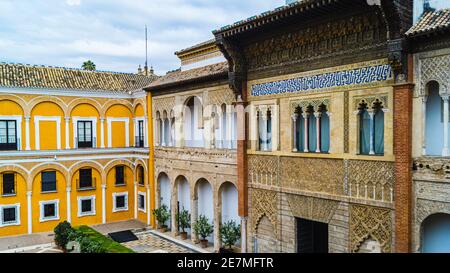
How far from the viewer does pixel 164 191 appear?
63.5 feet

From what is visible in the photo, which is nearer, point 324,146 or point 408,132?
point 408,132

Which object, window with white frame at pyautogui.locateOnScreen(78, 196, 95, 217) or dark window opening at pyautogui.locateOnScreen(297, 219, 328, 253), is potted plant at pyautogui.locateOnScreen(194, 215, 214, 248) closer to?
dark window opening at pyautogui.locateOnScreen(297, 219, 328, 253)

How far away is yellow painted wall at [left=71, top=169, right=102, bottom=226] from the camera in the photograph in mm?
19781

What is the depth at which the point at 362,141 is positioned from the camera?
10.1 m

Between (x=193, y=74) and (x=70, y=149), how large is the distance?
7879mm

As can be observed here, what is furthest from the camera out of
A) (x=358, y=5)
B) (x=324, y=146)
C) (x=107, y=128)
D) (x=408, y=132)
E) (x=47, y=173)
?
(x=107, y=128)

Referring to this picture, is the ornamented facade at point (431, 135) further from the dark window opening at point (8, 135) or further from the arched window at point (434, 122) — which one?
the dark window opening at point (8, 135)

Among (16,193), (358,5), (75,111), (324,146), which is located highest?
(358,5)

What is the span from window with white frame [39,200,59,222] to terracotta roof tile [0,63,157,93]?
5.72 metres

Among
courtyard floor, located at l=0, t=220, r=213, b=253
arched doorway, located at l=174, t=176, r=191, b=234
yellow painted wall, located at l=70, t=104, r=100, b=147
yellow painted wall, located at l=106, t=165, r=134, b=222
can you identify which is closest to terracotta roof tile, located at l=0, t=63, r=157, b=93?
yellow painted wall, located at l=70, t=104, r=100, b=147

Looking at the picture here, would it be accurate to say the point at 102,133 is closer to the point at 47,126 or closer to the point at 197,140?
the point at 47,126

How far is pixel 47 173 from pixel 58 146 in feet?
4.68
